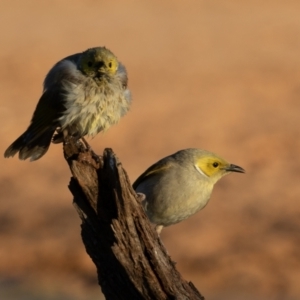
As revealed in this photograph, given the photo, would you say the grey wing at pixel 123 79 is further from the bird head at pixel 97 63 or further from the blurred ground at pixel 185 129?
the blurred ground at pixel 185 129

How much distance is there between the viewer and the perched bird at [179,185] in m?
10.8

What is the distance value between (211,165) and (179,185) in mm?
499

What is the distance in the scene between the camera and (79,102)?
9.50 m

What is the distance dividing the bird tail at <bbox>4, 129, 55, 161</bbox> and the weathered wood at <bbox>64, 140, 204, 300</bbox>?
1.42m

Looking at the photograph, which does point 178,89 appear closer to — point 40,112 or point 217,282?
point 217,282

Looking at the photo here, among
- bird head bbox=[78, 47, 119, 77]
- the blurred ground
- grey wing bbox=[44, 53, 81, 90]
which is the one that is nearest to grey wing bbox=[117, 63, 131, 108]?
bird head bbox=[78, 47, 119, 77]

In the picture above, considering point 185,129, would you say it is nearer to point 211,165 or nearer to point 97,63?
point 211,165

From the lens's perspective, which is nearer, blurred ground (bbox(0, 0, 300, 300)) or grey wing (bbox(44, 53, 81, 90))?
grey wing (bbox(44, 53, 81, 90))

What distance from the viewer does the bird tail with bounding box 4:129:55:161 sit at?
32.0ft

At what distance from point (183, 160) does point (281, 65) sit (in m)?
13.6

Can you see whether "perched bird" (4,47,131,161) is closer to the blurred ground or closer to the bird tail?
the bird tail

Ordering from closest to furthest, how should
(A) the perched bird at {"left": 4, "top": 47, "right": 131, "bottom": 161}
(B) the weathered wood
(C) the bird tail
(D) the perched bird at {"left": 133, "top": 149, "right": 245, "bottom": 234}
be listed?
(B) the weathered wood, (A) the perched bird at {"left": 4, "top": 47, "right": 131, "bottom": 161}, (C) the bird tail, (D) the perched bird at {"left": 133, "top": 149, "right": 245, "bottom": 234}

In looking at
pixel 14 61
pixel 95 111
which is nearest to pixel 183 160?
pixel 95 111

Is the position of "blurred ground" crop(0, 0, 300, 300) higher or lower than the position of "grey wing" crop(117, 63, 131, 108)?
higher
